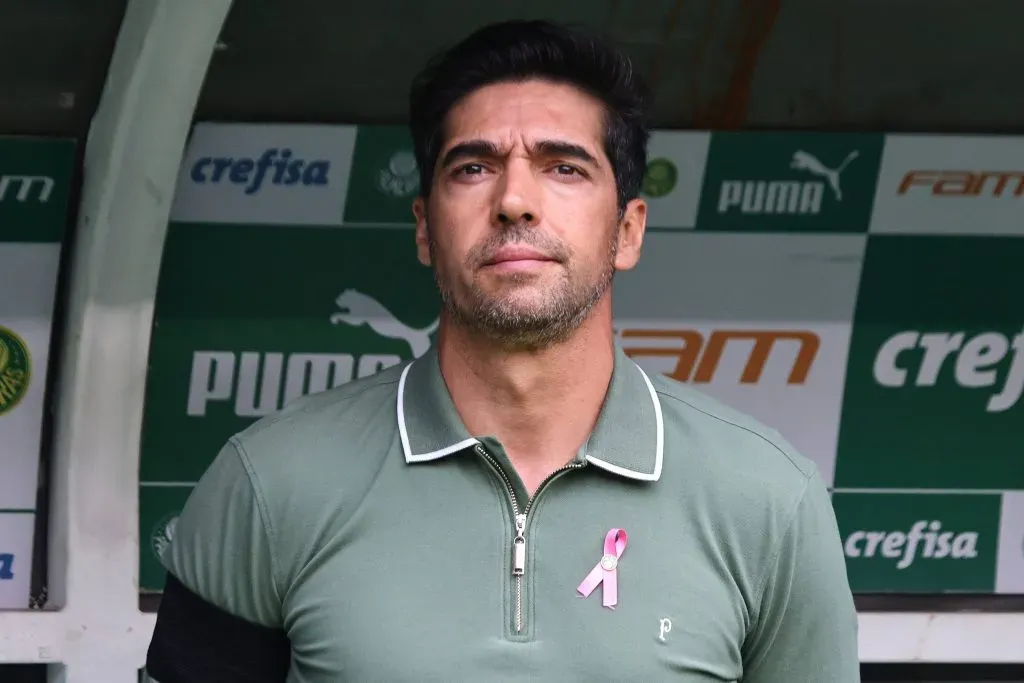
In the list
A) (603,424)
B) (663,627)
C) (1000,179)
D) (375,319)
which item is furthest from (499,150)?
(1000,179)

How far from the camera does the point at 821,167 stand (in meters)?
3.23

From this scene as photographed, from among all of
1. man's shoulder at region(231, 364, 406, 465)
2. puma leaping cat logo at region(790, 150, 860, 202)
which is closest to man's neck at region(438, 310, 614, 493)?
man's shoulder at region(231, 364, 406, 465)

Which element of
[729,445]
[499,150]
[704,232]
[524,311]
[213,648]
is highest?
[704,232]

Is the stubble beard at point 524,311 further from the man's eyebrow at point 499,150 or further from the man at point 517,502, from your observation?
the man's eyebrow at point 499,150

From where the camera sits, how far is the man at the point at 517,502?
181 centimetres

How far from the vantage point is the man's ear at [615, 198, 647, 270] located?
2.08 meters

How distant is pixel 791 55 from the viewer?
124 inches

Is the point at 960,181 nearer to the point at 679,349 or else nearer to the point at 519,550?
the point at 679,349

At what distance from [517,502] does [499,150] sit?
48cm

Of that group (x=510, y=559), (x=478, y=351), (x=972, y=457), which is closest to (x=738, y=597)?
(x=510, y=559)

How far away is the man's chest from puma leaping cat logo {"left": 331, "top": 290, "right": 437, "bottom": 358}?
1372 mm

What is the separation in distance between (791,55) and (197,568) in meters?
1.88

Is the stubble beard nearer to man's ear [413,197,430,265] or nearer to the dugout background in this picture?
man's ear [413,197,430,265]

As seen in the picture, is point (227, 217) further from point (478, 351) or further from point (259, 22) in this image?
point (478, 351)
